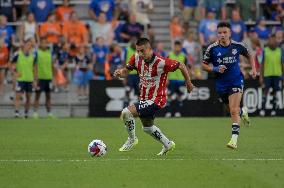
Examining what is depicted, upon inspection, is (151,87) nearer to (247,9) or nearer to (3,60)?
(3,60)

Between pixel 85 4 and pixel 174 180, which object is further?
pixel 85 4

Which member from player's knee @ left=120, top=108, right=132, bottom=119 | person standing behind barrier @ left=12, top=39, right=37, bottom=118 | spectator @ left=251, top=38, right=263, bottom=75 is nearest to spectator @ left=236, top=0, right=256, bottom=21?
spectator @ left=251, top=38, right=263, bottom=75

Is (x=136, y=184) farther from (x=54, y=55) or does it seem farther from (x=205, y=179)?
(x=54, y=55)

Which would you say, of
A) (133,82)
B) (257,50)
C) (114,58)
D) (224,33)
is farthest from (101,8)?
(224,33)

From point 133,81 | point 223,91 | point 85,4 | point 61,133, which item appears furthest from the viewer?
point 85,4

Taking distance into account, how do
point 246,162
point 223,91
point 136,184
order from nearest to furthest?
1. point 136,184
2. point 246,162
3. point 223,91

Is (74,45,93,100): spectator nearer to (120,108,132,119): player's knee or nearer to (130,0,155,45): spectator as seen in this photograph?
(130,0,155,45): spectator

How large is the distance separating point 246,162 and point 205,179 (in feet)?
7.27

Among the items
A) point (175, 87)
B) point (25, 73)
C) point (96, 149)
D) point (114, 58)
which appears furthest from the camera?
point (114, 58)

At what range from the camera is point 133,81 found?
2659 cm

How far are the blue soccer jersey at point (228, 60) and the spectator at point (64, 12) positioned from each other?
1278 centimetres

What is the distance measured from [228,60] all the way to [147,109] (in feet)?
9.52

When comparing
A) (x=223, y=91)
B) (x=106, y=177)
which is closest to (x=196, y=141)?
(x=223, y=91)

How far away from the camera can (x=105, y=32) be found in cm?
2862
